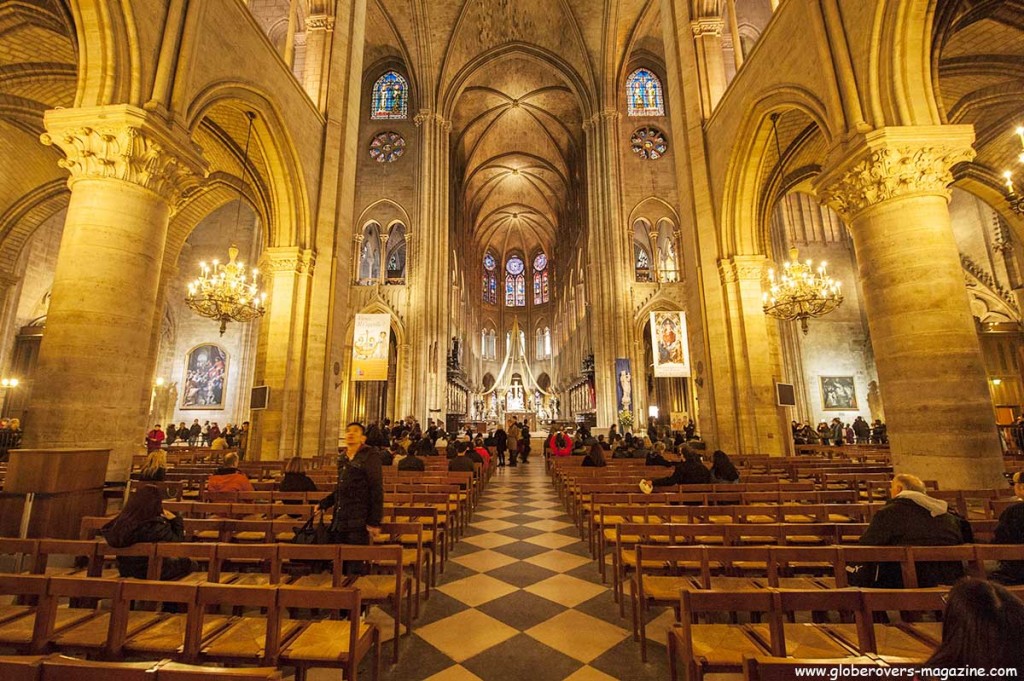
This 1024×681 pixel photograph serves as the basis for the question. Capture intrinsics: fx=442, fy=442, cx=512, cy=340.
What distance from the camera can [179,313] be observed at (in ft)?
61.7

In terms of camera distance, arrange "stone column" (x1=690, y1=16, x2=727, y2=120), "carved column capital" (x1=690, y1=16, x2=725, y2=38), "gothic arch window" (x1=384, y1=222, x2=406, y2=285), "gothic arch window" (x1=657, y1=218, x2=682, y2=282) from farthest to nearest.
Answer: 1. "gothic arch window" (x1=384, y1=222, x2=406, y2=285)
2. "gothic arch window" (x1=657, y1=218, x2=682, y2=282)
3. "stone column" (x1=690, y1=16, x2=727, y2=120)
4. "carved column capital" (x1=690, y1=16, x2=725, y2=38)

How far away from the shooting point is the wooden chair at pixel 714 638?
155cm

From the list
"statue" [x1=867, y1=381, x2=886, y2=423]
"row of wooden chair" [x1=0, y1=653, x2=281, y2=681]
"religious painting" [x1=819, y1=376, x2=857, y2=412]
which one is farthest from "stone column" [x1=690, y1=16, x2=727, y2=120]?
"statue" [x1=867, y1=381, x2=886, y2=423]

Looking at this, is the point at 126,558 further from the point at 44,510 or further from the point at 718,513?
the point at 718,513

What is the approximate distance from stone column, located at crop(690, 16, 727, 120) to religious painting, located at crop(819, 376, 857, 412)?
13.6 meters

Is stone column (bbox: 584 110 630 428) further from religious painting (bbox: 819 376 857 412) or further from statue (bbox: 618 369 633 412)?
religious painting (bbox: 819 376 857 412)

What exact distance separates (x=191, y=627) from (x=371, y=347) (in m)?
13.0

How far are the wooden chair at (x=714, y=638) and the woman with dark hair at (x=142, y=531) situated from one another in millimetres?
2671

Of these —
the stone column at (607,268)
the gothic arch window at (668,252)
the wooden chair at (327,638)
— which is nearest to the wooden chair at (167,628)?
the wooden chair at (327,638)

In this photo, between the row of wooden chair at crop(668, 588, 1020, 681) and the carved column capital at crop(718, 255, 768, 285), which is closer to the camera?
the row of wooden chair at crop(668, 588, 1020, 681)

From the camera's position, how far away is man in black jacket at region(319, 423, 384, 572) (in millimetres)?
2844

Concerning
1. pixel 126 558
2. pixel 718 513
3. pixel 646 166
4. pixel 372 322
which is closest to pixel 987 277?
pixel 646 166

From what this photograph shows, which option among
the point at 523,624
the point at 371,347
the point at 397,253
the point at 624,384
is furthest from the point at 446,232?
the point at 523,624

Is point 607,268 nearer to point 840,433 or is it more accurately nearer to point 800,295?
point 800,295
